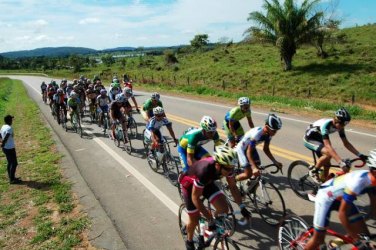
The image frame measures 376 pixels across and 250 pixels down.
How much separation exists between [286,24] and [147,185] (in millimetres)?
29594

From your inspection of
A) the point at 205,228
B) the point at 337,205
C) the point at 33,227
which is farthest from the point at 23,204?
the point at 337,205

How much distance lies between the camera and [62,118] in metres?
18.6

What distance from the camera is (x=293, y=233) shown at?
5.39 meters

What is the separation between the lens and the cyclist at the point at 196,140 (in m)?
6.67

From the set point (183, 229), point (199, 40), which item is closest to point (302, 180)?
point (183, 229)

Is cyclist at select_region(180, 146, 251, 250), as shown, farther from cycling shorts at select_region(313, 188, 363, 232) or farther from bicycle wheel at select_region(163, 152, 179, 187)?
bicycle wheel at select_region(163, 152, 179, 187)

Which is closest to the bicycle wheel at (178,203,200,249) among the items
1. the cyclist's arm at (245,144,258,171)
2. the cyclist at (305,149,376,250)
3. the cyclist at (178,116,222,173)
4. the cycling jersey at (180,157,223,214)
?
the cycling jersey at (180,157,223,214)

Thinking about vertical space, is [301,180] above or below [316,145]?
below

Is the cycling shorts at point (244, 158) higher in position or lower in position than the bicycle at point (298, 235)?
higher

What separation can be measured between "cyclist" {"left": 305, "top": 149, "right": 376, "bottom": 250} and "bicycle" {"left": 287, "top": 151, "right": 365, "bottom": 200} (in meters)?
2.86

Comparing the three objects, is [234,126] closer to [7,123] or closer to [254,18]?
[7,123]

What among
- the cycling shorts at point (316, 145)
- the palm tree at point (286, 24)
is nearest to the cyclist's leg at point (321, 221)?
the cycling shorts at point (316, 145)

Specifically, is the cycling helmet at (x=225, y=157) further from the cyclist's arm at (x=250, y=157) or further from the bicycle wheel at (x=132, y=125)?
the bicycle wheel at (x=132, y=125)

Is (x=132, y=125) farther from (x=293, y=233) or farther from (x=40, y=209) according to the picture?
(x=293, y=233)
